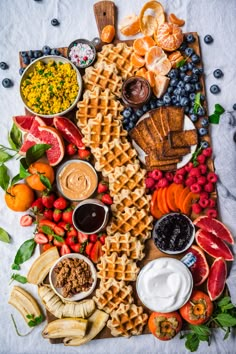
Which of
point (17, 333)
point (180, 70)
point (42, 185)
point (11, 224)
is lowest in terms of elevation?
point (17, 333)

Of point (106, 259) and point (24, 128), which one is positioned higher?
point (24, 128)

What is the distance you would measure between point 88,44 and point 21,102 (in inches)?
31.2

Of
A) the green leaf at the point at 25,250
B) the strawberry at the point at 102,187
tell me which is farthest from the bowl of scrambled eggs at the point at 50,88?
the green leaf at the point at 25,250

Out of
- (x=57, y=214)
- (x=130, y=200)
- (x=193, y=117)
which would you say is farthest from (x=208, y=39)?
(x=57, y=214)

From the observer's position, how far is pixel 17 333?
398cm

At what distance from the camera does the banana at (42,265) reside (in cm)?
383

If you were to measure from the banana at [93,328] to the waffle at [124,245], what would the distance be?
1.72 ft

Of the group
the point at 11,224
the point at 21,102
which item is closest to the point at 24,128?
the point at 21,102

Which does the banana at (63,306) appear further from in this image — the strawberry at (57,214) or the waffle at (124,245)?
the strawberry at (57,214)

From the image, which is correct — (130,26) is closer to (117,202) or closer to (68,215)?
(117,202)

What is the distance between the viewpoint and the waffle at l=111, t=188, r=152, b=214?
3730 millimetres

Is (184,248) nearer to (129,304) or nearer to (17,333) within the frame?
(129,304)

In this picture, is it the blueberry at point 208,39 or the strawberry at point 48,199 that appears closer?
the strawberry at point 48,199

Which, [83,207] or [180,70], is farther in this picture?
[180,70]
